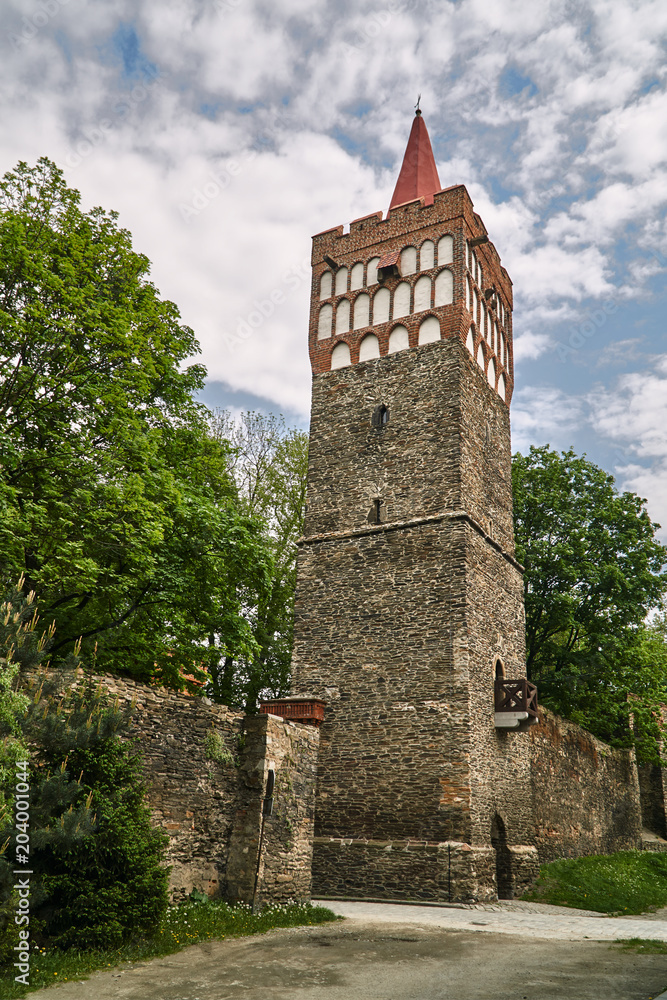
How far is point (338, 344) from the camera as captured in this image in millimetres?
18922

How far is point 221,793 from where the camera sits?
403 inches

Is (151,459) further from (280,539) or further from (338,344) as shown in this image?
(280,539)

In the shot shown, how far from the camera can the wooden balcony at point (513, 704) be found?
15.1 m

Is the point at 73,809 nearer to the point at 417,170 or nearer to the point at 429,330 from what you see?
the point at 429,330

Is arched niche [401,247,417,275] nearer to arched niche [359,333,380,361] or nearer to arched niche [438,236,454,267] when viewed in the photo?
arched niche [438,236,454,267]

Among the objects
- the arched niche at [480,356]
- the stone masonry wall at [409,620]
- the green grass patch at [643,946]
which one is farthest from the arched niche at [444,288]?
the green grass patch at [643,946]

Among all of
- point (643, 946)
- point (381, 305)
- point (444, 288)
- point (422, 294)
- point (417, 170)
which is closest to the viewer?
point (643, 946)

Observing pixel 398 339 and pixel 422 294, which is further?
pixel 422 294

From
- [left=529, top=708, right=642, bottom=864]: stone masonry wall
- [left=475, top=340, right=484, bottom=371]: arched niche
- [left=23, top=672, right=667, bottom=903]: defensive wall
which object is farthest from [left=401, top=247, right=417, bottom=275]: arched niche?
[left=529, top=708, right=642, bottom=864]: stone masonry wall

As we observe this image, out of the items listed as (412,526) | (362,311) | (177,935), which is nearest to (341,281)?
(362,311)

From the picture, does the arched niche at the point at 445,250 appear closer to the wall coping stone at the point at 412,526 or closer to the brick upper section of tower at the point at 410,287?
A: the brick upper section of tower at the point at 410,287

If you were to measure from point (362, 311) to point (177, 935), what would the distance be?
47.7ft

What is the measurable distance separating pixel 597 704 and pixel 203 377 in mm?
14953

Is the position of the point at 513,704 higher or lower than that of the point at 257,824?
higher
